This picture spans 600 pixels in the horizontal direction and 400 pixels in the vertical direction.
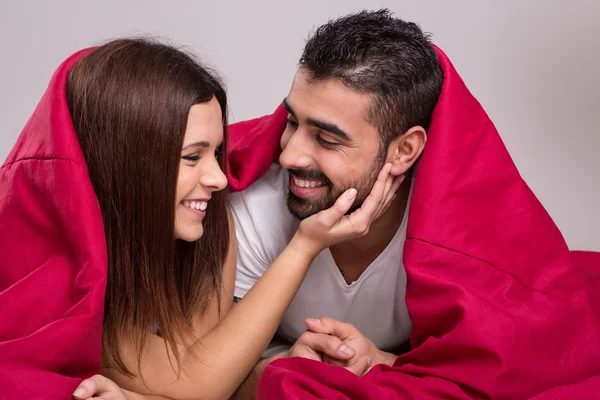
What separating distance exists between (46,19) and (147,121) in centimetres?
Result: 169

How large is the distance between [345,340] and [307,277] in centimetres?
33

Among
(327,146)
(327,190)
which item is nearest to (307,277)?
(327,190)

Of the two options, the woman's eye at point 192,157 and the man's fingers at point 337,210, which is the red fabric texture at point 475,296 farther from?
the woman's eye at point 192,157

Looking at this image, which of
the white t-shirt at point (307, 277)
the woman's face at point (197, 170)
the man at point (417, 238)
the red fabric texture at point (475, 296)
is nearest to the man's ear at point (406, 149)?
the man at point (417, 238)

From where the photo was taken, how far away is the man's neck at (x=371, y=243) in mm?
2600

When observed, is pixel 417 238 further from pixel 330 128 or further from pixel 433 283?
pixel 330 128

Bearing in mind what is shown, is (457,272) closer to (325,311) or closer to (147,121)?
(325,311)

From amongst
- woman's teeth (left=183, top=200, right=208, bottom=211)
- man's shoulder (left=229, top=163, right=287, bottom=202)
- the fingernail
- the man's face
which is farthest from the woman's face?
the fingernail

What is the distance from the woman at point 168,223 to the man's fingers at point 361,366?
8.0 inches

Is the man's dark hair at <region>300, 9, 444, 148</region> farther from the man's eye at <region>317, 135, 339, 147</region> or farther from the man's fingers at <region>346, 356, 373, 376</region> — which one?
the man's fingers at <region>346, 356, 373, 376</region>

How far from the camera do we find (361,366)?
2.36m

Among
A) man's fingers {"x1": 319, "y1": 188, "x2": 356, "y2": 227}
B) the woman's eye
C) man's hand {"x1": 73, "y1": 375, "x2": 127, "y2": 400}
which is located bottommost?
man's hand {"x1": 73, "y1": 375, "x2": 127, "y2": 400}

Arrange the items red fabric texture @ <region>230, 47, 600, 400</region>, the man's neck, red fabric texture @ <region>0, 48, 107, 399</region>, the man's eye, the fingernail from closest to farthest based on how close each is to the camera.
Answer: red fabric texture @ <region>0, 48, 107, 399</region> < red fabric texture @ <region>230, 47, 600, 400</region> < the fingernail < the man's eye < the man's neck

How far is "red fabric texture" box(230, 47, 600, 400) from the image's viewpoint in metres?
2.19
